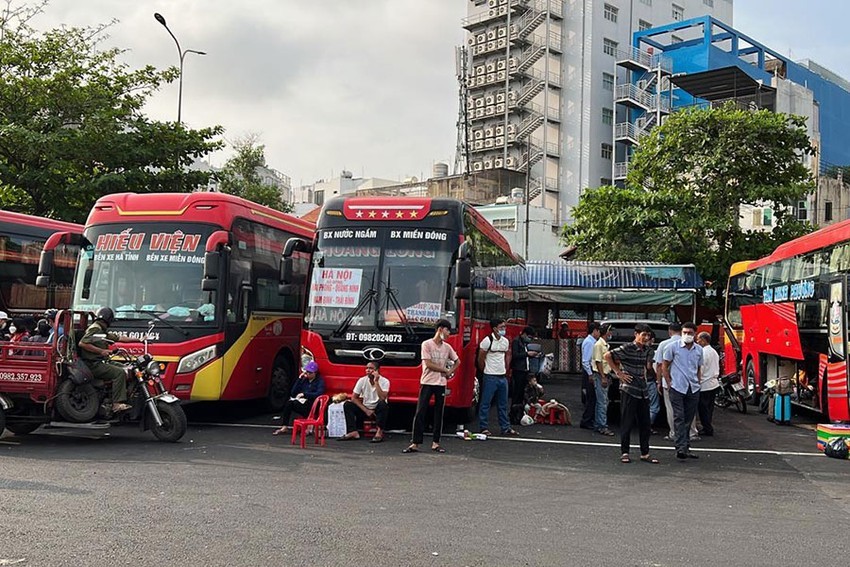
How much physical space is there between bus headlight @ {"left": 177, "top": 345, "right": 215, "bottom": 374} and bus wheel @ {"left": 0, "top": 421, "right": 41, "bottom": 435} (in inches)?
79.7

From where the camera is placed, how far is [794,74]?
197 ft

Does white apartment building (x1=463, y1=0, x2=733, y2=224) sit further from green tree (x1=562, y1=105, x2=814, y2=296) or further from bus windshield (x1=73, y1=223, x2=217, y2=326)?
bus windshield (x1=73, y1=223, x2=217, y2=326)


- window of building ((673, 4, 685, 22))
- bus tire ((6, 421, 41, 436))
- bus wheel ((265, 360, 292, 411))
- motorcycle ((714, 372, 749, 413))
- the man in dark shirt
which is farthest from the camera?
window of building ((673, 4, 685, 22))

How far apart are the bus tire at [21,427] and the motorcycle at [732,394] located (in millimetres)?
13358

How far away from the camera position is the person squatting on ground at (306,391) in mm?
12188

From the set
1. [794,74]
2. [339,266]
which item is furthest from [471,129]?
[339,266]

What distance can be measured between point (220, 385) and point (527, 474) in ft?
17.3

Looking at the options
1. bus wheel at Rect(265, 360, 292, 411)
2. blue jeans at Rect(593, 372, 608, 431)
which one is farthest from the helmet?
blue jeans at Rect(593, 372, 608, 431)

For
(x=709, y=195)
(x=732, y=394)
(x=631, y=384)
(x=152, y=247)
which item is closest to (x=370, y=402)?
(x=631, y=384)

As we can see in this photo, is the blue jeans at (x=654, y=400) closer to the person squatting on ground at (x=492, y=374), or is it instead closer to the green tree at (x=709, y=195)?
the person squatting on ground at (x=492, y=374)

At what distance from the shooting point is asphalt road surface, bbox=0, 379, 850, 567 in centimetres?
602

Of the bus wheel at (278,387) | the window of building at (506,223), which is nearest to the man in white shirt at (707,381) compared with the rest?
the bus wheel at (278,387)

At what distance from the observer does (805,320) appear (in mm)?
15125

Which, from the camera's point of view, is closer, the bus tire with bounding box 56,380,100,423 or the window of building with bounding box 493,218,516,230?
the bus tire with bounding box 56,380,100,423
